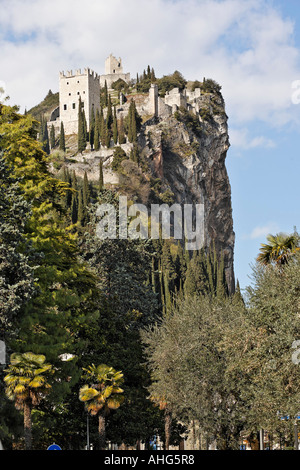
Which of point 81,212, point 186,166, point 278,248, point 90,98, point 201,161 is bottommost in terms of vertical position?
point 278,248

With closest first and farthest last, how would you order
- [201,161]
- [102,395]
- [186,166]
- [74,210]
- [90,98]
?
[102,395] < [74,210] < [186,166] < [201,161] < [90,98]

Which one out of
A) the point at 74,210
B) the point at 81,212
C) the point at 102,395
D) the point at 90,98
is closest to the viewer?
the point at 102,395

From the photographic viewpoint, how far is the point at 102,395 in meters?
38.4

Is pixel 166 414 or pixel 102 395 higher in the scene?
pixel 102 395

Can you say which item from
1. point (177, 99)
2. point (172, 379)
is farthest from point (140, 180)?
point (172, 379)

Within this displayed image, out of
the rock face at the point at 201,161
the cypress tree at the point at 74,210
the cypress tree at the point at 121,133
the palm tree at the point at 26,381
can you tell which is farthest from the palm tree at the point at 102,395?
the rock face at the point at 201,161

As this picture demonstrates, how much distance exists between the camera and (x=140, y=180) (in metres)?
127

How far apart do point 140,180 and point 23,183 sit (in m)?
88.5

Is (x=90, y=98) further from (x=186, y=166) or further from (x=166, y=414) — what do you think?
(x=166, y=414)

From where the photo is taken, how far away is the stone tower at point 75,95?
165875 millimetres

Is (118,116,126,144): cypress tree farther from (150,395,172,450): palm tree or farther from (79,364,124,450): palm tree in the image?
(79,364,124,450): palm tree

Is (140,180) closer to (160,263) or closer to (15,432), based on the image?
(160,263)

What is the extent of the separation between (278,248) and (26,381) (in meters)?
14.7

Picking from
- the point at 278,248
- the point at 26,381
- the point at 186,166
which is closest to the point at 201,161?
the point at 186,166
